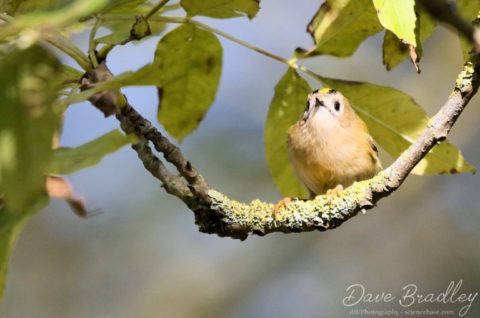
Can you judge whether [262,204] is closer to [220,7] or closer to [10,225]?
[220,7]

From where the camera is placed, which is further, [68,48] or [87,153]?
[68,48]

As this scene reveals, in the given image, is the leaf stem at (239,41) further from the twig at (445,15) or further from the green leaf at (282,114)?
the twig at (445,15)

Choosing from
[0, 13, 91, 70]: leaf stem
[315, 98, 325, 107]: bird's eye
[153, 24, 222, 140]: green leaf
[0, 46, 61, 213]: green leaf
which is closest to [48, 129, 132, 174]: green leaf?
[0, 46, 61, 213]: green leaf

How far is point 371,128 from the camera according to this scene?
178 cm

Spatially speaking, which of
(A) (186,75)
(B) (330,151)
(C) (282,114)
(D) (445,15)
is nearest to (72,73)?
(A) (186,75)

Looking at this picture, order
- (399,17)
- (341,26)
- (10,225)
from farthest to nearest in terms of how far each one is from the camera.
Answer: (341,26), (399,17), (10,225)

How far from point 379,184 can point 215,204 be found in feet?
1.12

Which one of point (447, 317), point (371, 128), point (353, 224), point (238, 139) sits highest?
point (371, 128)

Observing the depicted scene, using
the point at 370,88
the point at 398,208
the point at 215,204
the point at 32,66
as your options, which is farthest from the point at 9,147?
the point at 398,208

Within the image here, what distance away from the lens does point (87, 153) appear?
3.46 feet

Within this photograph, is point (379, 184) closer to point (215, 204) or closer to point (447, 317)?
point (215, 204)

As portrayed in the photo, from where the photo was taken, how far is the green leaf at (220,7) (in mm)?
1552

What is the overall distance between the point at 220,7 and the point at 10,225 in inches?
28.6

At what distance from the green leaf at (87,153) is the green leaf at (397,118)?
0.78 m
